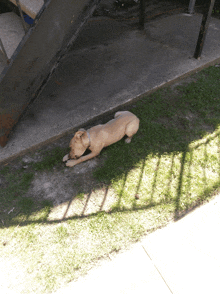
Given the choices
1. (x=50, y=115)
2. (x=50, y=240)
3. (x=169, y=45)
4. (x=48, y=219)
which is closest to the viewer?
(x=50, y=240)

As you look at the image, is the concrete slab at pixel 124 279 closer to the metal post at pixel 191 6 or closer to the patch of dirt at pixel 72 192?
the patch of dirt at pixel 72 192

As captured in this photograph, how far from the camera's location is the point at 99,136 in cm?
360

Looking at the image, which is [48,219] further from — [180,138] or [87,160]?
[180,138]

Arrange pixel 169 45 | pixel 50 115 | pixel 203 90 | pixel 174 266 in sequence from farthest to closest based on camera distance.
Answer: pixel 169 45 → pixel 203 90 → pixel 50 115 → pixel 174 266

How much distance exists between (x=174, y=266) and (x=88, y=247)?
1.06 m

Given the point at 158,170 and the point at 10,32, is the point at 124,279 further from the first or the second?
the point at 10,32

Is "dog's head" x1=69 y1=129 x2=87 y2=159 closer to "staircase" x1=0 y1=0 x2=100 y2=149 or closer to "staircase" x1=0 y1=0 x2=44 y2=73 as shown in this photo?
"staircase" x1=0 y1=0 x2=100 y2=149

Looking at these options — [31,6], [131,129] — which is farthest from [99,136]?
[31,6]

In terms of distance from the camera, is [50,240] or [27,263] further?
[50,240]

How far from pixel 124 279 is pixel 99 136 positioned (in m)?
1.99

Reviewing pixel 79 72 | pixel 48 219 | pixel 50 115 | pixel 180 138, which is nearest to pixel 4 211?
pixel 48 219

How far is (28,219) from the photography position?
312 centimetres

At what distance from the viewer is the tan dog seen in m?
3.45

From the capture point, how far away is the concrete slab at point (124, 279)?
2521 mm
